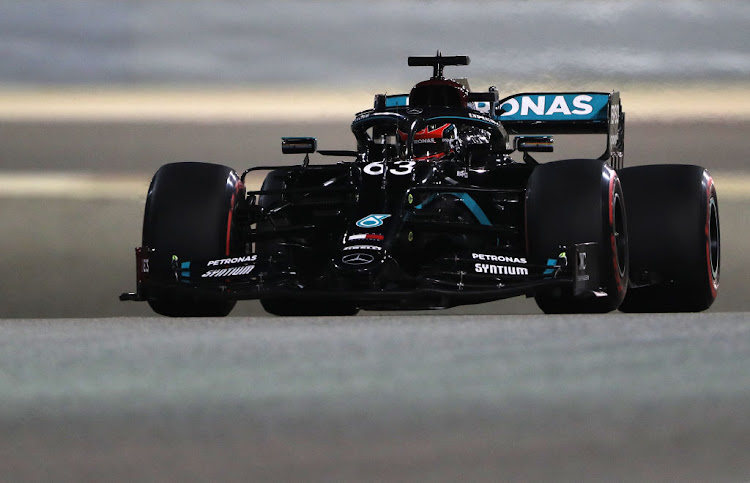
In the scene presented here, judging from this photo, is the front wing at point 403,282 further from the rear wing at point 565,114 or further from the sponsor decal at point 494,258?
the rear wing at point 565,114

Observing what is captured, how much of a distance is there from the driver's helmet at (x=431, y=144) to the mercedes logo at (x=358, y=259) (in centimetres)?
202

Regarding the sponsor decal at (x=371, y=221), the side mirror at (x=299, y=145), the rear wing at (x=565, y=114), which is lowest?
the sponsor decal at (x=371, y=221)

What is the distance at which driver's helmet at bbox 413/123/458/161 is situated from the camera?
32.7 feet

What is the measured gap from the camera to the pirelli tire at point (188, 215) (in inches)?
355

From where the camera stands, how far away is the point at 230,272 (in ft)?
27.8

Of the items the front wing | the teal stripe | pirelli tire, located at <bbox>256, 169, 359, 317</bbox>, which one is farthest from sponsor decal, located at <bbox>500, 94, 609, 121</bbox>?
the front wing

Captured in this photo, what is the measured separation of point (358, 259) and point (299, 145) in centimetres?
189

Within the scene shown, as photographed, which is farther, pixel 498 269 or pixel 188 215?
pixel 188 215

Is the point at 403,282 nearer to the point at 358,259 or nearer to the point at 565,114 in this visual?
the point at 358,259

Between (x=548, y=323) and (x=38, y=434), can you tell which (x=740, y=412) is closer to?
(x=38, y=434)

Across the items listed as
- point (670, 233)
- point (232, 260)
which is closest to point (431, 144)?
point (670, 233)

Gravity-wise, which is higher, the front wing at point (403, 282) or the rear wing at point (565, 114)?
the rear wing at point (565, 114)

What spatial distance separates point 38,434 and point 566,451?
1.54 meters

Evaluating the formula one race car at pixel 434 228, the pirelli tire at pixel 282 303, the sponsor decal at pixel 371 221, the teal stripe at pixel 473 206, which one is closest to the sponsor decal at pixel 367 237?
the formula one race car at pixel 434 228
